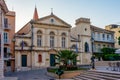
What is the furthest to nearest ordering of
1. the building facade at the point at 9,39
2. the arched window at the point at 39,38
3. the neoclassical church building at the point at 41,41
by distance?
the arched window at the point at 39,38
the neoclassical church building at the point at 41,41
the building facade at the point at 9,39

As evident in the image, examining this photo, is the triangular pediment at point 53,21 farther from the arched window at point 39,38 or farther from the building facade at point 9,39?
the building facade at point 9,39

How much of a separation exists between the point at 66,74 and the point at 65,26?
19.8m

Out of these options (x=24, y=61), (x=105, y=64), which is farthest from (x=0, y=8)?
(x=24, y=61)

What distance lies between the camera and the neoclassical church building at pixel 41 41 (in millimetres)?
37678

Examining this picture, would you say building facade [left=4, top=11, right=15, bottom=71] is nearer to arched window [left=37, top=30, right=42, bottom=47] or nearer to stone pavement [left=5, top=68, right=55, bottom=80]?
arched window [left=37, top=30, right=42, bottom=47]

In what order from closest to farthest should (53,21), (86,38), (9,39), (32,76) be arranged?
(32,76) → (9,39) → (53,21) → (86,38)

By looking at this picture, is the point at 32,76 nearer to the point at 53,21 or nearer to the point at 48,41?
the point at 48,41

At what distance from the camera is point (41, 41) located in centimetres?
3984

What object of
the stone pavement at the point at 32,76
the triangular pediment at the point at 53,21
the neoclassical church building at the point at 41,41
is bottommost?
the stone pavement at the point at 32,76

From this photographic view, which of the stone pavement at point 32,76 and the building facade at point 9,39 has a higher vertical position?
the building facade at point 9,39

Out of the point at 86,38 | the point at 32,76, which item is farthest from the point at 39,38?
the point at 32,76

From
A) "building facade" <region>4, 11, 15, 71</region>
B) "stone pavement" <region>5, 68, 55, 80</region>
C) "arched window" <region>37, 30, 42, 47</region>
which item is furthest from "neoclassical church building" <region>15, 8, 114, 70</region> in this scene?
"stone pavement" <region>5, 68, 55, 80</region>

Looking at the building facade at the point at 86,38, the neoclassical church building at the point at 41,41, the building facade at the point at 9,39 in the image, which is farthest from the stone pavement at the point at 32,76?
the building facade at the point at 86,38

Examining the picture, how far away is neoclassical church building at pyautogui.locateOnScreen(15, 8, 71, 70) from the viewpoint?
37.7 meters
